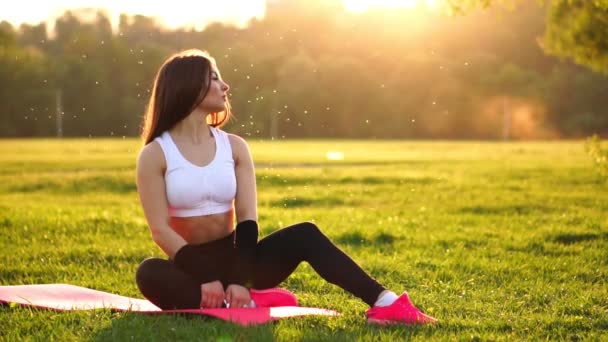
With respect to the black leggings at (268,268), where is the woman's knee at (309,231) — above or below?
above

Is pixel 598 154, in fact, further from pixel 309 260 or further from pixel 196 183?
pixel 196 183

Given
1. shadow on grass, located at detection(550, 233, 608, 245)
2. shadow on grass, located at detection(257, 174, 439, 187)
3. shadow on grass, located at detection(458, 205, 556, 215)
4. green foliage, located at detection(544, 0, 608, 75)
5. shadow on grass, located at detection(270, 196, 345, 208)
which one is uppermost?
green foliage, located at detection(544, 0, 608, 75)

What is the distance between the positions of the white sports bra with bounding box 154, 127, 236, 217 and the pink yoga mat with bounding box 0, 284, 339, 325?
0.66 metres

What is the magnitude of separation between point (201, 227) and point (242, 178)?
1.41ft

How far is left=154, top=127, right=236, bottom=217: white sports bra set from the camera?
5.12m

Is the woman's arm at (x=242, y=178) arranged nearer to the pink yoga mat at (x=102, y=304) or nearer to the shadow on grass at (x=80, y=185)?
the pink yoga mat at (x=102, y=304)

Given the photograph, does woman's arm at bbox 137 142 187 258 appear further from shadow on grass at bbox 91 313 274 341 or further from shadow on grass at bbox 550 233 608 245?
shadow on grass at bbox 550 233 608 245

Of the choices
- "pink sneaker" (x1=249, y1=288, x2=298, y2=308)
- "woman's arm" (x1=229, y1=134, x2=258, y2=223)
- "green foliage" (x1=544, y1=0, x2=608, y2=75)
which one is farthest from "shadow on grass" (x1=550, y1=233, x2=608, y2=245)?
"green foliage" (x1=544, y1=0, x2=608, y2=75)

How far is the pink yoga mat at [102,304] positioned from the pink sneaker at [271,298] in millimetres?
124

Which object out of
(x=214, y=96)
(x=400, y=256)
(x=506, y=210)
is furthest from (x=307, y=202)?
(x=214, y=96)

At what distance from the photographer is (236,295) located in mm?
5039

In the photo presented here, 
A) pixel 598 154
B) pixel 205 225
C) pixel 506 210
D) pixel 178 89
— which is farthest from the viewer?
pixel 506 210

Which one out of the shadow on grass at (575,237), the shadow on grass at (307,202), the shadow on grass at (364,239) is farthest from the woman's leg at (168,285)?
the shadow on grass at (307,202)

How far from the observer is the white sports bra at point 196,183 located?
5117 millimetres
